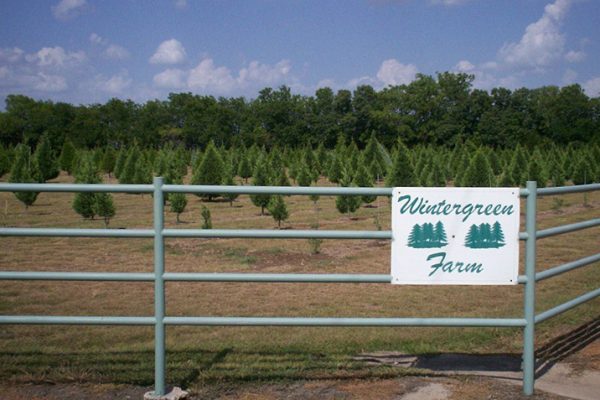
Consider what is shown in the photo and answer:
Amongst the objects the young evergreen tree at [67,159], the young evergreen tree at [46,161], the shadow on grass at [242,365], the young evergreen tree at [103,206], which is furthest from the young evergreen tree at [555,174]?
the shadow on grass at [242,365]

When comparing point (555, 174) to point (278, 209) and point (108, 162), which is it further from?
point (108, 162)

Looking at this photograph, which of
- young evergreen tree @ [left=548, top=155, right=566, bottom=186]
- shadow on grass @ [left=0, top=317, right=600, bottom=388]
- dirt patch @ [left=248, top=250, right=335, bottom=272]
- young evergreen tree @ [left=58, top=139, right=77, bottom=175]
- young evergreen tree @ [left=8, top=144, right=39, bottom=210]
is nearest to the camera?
shadow on grass @ [left=0, top=317, right=600, bottom=388]

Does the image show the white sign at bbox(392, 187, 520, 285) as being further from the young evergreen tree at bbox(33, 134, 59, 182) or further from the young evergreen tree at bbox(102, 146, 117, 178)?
the young evergreen tree at bbox(102, 146, 117, 178)

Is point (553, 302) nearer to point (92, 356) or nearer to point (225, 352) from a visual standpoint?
point (225, 352)

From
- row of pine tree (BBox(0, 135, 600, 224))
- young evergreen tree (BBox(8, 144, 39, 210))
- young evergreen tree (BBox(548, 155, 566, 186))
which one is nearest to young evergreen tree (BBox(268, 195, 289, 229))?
row of pine tree (BBox(0, 135, 600, 224))

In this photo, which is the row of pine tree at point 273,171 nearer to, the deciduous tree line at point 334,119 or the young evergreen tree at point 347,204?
the young evergreen tree at point 347,204

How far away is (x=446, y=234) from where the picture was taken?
4.25 meters

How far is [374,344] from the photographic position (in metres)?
5.57

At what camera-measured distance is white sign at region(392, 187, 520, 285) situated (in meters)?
4.23

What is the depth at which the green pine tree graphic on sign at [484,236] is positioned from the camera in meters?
4.27

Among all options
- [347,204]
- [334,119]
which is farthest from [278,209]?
[334,119]

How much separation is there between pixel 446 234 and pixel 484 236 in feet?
0.86

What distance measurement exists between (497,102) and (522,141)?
788 centimetres

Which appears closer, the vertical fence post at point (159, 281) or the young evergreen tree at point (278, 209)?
the vertical fence post at point (159, 281)
